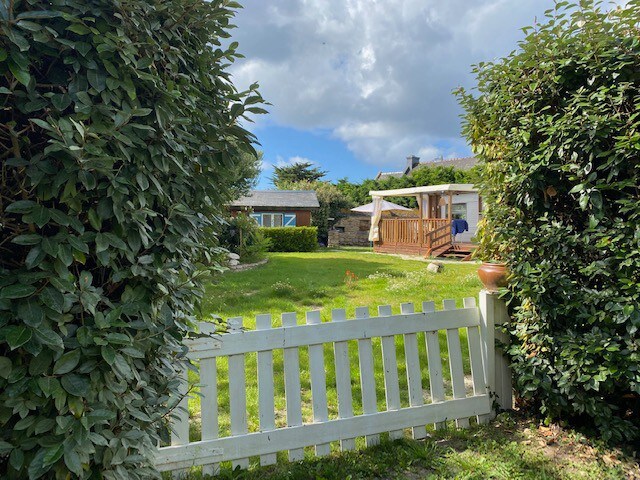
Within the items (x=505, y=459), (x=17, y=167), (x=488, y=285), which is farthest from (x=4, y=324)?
(x=488, y=285)

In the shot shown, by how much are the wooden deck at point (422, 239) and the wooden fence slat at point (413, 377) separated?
1109 centimetres

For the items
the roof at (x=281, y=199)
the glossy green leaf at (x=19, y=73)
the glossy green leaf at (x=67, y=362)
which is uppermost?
the roof at (x=281, y=199)

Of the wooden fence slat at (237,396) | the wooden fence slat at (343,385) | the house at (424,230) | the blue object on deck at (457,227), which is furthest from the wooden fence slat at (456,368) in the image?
the blue object on deck at (457,227)

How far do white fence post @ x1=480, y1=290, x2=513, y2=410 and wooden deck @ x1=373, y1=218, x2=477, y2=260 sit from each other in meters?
10.6

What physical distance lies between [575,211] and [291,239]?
15622mm

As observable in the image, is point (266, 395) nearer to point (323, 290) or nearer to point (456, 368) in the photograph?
point (456, 368)

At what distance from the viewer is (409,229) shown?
1541cm

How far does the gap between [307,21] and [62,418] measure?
20.7 feet

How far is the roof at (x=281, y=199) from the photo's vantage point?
898 inches

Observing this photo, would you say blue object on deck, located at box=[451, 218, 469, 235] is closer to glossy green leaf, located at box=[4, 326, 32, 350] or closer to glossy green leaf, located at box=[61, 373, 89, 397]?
glossy green leaf, located at box=[61, 373, 89, 397]

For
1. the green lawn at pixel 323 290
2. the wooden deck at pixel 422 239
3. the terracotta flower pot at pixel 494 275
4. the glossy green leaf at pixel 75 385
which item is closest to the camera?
the glossy green leaf at pixel 75 385

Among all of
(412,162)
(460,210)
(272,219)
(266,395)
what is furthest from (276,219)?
(266,395)

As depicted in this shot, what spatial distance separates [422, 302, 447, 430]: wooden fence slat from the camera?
2.59 metres

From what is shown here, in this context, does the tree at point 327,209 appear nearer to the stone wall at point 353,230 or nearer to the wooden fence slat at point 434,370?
the stone wall at point 353,230
